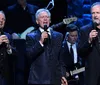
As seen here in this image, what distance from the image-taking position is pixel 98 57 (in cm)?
445

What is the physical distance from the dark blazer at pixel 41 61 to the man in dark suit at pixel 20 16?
7.67ft

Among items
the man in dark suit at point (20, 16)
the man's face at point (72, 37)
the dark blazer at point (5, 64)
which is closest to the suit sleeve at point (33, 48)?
the dark blazer at point (5, 64)

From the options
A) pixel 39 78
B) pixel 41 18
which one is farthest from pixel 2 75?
pixel 41 18

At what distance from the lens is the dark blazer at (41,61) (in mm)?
4660

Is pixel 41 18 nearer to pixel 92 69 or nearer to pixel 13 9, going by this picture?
pixel 92 69

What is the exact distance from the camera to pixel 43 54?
4.71m

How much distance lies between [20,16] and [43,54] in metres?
2.56

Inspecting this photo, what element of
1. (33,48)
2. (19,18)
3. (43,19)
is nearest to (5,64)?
(33,48)

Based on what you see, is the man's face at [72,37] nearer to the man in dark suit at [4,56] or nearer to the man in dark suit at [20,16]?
the man in dark suit at [20,16]

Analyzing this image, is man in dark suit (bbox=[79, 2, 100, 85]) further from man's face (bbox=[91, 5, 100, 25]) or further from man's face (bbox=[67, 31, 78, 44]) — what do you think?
man's face (bbox=[67, 31, 78, 44])

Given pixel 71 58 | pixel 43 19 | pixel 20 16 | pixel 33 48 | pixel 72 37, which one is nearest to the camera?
pixel 33 48

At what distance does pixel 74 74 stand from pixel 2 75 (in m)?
1.50

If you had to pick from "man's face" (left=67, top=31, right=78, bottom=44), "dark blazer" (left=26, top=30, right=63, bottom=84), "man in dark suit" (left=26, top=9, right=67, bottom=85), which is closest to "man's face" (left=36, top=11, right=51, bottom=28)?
"man in dark suit" (left=26, top=9, right=67, bottom=85)

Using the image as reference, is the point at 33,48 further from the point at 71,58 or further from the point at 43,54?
the point at 71,58
